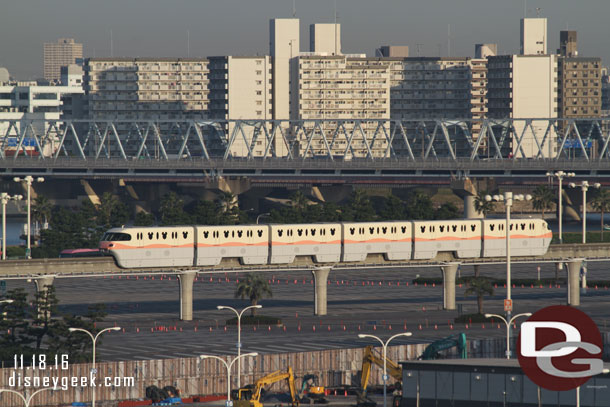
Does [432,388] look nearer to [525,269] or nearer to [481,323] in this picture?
[481,323]

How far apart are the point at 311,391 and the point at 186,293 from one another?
37897mm

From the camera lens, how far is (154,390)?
89.1 meters

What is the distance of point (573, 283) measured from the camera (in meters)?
142

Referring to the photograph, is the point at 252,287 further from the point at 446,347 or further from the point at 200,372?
the point at 200,372

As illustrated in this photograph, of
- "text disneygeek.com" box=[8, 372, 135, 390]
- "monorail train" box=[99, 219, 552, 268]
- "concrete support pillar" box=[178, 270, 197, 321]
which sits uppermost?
"monorail train" box=[99, 219, 552, 268]

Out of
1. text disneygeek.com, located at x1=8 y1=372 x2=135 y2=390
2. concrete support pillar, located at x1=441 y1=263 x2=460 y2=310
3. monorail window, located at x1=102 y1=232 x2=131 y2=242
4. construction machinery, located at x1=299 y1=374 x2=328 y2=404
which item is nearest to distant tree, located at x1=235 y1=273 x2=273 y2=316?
monorail window, located at x1=102 y1=232 x2=131 y2=242

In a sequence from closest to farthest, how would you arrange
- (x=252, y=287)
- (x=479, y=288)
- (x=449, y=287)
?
(x=252, y=287) < (x=479, y=288) < (x=449, y=287)

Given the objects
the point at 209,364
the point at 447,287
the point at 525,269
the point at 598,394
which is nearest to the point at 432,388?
the point at 598,394

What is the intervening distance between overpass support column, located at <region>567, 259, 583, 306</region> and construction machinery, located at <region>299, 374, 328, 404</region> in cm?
5451

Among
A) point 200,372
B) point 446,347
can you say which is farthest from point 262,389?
point 446,347

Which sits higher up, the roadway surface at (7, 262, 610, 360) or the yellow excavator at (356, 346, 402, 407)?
the roadway surface at (7, 262, 610, 360)

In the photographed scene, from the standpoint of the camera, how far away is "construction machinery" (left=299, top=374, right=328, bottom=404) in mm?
91875

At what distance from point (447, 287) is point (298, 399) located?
49.9 m

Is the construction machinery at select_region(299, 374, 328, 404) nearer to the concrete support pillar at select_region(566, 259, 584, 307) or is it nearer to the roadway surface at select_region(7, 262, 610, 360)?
the roadway surface at select_region(7, 262, 610, 360)
